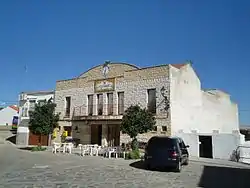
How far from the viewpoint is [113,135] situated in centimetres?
2773

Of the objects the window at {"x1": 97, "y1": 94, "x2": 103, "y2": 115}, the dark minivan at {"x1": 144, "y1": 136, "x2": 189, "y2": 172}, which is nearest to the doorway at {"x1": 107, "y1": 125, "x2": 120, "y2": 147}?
the window at {"x1": 97, "y1": 94, "x2": 103, "y2": 115}

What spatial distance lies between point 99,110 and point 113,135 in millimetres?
2947

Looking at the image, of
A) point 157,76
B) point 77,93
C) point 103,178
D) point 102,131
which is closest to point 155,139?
point 103,178

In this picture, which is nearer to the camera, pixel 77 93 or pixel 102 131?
pixel 102 131

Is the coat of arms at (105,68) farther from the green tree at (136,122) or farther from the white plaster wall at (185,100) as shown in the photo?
the green tree at (136,122)

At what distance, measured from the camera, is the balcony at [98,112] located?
2695 cm

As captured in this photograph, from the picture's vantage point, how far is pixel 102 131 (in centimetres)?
2789

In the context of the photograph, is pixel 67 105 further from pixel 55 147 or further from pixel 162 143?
pixel 162 143

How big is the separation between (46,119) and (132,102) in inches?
313

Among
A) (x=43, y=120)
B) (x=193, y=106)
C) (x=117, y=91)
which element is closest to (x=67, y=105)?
(x=43, y=120)

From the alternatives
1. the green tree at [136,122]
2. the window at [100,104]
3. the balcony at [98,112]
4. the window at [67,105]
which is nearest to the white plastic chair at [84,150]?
the green tree at [136,122]

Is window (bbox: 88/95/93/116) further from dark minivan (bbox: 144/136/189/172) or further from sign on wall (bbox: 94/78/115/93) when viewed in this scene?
dark minivan (bbox: 144/136/189/172)

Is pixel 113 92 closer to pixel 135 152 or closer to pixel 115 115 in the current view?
pixel 115 115

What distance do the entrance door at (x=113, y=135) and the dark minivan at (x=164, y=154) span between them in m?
12.3
